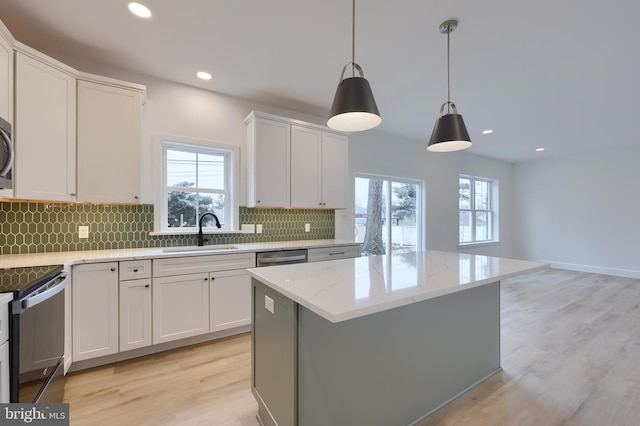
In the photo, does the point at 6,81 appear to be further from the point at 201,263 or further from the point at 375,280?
the point at 375,280

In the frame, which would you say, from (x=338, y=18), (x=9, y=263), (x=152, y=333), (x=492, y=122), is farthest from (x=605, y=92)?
(x=9, y=263)

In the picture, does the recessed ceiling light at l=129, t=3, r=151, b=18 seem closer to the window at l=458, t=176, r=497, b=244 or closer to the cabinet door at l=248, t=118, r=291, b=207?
the cabinet door at l=248, t=118, r=291, b=207

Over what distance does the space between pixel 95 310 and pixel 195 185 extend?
5.09 feet

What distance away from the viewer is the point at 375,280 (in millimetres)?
1539

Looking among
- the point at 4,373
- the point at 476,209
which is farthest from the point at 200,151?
the point at 476,209

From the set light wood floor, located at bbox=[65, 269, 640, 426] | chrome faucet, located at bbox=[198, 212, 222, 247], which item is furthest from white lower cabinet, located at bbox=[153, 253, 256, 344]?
chrome faucet, located at bbox=[198, 212, 222, 247]

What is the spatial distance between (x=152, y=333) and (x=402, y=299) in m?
2.31

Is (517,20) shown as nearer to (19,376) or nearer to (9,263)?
(19,376)

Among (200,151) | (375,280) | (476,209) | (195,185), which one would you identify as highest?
(200,151)

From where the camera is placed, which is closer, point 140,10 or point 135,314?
point 140,10

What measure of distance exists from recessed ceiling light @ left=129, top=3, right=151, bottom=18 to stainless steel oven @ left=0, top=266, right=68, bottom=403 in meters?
1.87

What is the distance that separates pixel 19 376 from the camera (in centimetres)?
138

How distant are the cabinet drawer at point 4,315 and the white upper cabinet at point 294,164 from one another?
2.17 metres

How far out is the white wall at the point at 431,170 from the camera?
4527 millimetres
